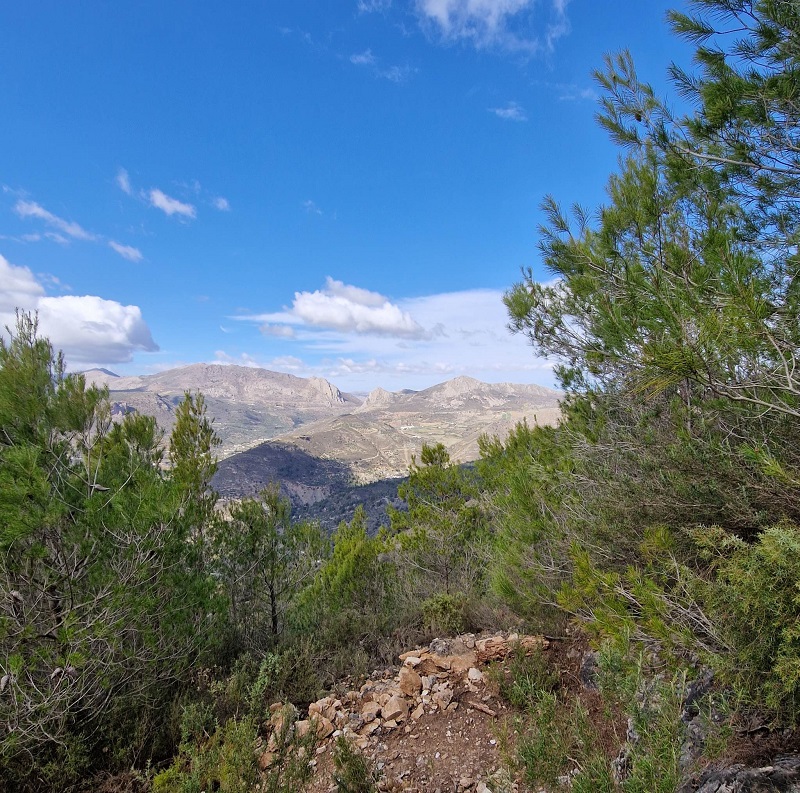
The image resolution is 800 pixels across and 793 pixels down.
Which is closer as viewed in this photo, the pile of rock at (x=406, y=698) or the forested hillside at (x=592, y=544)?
the forested hillside at (x=592, y=544)

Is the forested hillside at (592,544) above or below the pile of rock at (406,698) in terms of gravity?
above

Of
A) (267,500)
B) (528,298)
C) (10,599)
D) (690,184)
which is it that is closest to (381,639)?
(267,500)

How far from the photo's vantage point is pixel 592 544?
10.4 ft

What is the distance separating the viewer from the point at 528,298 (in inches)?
191

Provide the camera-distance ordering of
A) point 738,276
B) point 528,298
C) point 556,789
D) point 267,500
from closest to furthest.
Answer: point 738,276
point 556,789
point 528,298
point 267,500

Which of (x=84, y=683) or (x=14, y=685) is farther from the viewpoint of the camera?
(x=84, y=683)

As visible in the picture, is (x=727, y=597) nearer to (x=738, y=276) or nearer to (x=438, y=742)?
(x=738, y=276)

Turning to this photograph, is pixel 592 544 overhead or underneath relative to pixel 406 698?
overhead

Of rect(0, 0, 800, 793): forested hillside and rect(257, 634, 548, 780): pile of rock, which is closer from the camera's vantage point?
rect(0, 0, 800, 793): forested hillside

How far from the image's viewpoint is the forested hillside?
1.94 m

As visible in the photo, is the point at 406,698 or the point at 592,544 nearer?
the point at 592,544

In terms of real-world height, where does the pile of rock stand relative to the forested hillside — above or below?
below

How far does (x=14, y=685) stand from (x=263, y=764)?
6.71 ft

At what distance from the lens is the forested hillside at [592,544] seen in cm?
194
